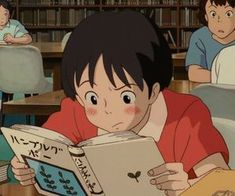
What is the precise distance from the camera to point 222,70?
212cm

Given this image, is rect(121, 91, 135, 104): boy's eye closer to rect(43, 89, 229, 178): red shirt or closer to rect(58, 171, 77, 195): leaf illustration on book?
rect(43, 89, 229, 178): red shirt

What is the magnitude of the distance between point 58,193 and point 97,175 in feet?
0.31

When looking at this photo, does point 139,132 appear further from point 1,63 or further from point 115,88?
point 1,63

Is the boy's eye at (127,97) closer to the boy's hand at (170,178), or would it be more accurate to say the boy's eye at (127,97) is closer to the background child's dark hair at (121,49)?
the background child's dark hair at (121,49)

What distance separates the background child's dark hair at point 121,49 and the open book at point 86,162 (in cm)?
18

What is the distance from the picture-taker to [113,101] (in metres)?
1.27

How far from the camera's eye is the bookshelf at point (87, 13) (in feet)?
21.6

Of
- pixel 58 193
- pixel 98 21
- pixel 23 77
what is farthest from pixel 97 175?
pixel 23 77

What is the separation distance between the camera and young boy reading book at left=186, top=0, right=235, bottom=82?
215 centimetres

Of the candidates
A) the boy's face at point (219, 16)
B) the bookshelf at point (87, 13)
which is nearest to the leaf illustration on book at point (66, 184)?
the boy's face at point (219, 16)

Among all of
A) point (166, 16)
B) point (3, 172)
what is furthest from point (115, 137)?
point (166, 16)

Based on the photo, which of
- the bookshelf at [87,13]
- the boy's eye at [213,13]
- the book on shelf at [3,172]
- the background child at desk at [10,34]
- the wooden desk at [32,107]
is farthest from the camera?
the bookshelf at [87,13]

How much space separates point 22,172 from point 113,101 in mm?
264

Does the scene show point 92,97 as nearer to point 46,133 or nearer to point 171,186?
point 46,133
